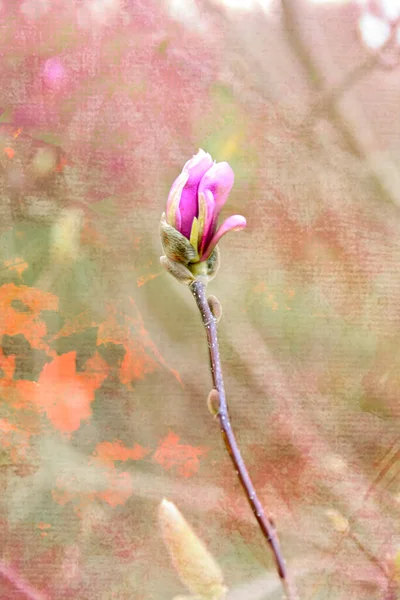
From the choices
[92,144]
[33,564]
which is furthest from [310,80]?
[33,564]

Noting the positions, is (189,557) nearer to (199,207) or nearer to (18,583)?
(18,583)

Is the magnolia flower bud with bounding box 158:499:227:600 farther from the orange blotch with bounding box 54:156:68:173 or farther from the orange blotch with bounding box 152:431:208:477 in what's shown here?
the orange blotch with bounding box 54:156:68:173

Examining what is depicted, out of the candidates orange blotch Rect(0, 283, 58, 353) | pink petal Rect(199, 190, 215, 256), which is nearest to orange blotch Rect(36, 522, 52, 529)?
orange blotch Rect(0, 283, 58, 353)

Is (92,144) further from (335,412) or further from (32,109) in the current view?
(335,412)

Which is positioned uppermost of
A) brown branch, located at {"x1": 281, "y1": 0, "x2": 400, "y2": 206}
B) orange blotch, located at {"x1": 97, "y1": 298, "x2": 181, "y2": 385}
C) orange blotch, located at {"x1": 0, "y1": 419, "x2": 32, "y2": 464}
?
brown branch, located at {"x1": 281, "y1": 0, "x2": 400, "y2": 206}

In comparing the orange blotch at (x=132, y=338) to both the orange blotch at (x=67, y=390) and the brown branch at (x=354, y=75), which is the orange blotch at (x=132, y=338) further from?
the brown branch at (x=354, y=75)

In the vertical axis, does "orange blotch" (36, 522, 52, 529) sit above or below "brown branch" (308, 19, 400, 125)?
below

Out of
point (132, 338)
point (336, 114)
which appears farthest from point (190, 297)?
point (336, 114)
